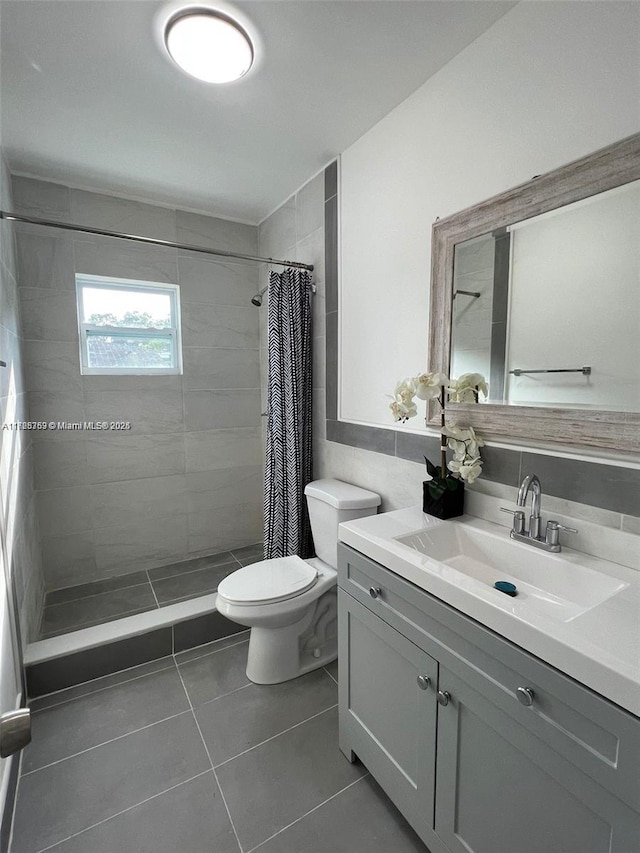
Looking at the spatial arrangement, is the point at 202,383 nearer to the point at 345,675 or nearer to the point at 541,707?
the point at 345,675

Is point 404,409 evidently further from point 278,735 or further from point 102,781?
point 102,781

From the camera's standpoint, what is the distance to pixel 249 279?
289 cm

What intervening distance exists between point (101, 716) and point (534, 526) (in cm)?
184

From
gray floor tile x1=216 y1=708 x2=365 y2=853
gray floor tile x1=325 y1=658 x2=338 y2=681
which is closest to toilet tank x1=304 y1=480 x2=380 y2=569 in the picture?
gray floor tile x1=325 y1=658 x2=338 y2=681

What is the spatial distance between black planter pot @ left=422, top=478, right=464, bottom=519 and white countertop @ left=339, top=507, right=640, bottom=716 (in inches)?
10.4

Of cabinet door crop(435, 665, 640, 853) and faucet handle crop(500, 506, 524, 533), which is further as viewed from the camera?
faucet handle crop(500, 506, 524, 533)

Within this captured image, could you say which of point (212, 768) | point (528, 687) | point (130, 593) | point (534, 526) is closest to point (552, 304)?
point (534, 526)

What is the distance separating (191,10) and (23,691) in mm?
2568

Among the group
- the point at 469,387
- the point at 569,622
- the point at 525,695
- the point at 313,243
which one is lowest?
the point at 525,695

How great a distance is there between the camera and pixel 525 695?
0.78 metres

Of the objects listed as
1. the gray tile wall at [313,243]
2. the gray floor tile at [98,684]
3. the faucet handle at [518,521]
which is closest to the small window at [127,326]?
the gray tile wall at [313,243]

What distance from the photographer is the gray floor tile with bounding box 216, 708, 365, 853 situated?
1.25 metres

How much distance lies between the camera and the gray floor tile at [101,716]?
1.50 meters

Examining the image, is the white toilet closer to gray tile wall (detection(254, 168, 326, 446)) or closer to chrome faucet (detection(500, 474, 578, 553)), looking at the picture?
gray tile wall (detection(254, 168, 326, 446))
